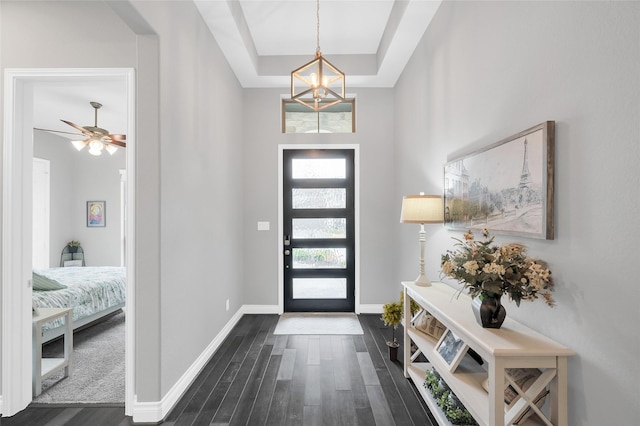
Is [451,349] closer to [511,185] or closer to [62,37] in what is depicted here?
[511,185]

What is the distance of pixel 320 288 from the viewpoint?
405 centimetres

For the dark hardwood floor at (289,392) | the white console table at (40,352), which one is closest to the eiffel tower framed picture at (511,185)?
the dark hardwood floor at (289,392)

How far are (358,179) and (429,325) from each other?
2255 mm

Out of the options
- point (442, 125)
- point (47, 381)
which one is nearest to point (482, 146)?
point (442, 125)

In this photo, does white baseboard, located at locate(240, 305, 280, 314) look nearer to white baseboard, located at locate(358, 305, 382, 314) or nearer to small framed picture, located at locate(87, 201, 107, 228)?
white baseboard, located at locate(358, 305, 382, 314)

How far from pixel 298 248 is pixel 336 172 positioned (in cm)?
122

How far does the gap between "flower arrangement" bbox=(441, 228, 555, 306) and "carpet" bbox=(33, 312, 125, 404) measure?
2579 millimetres

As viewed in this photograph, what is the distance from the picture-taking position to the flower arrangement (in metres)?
1.27

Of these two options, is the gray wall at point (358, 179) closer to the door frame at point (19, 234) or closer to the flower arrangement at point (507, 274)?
the door frame at point (19, 234)

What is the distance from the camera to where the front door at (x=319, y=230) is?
13.2 feet

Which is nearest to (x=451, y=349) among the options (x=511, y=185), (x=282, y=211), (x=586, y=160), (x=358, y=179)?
(x=511, y=185)

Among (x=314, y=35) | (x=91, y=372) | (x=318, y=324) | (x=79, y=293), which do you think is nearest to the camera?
(x=91, y=372)

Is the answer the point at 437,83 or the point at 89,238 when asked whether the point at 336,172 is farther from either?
the point at 89,238

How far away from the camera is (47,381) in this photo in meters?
2.34
